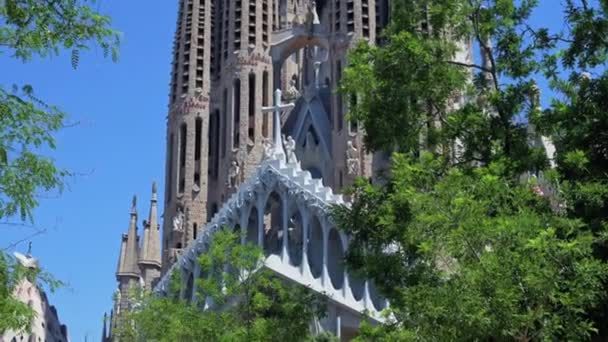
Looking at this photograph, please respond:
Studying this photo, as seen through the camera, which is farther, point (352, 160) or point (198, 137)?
point (198, 137)

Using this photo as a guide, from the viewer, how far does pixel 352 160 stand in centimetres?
4256

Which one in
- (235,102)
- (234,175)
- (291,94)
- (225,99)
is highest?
(291,94)

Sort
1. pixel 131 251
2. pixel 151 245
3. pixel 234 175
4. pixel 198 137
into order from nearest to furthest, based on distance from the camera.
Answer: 1. pixel 234 175
2. pixel 198 137
3. pixel 151 245
4. pixel 131 251

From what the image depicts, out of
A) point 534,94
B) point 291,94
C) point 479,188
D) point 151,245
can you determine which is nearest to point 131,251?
point 151,245

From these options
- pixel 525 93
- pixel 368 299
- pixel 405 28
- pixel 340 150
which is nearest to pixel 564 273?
pixel 525 93

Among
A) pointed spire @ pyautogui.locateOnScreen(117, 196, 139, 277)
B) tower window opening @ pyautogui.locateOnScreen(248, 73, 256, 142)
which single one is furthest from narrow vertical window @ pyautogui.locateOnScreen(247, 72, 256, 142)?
pointed spire @ pyautogui.locateOnScreen(117, 196, 139, 277)

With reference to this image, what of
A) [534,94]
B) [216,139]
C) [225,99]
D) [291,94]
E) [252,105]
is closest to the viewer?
[534,94]

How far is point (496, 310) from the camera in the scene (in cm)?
1088

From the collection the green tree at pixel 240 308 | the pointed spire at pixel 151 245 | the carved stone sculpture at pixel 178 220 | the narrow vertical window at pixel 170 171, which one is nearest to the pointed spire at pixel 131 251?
the pointed spire at pixel 151 245

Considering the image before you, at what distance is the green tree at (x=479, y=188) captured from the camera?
10977mm

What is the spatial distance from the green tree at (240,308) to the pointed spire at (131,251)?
126ft

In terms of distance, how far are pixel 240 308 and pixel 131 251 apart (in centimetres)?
4244

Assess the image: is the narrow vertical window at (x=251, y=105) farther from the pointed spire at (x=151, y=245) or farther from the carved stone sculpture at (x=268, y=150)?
the pointed spire at (x=151, y=245)

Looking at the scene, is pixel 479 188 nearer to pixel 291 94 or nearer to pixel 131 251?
pixel 291 94
